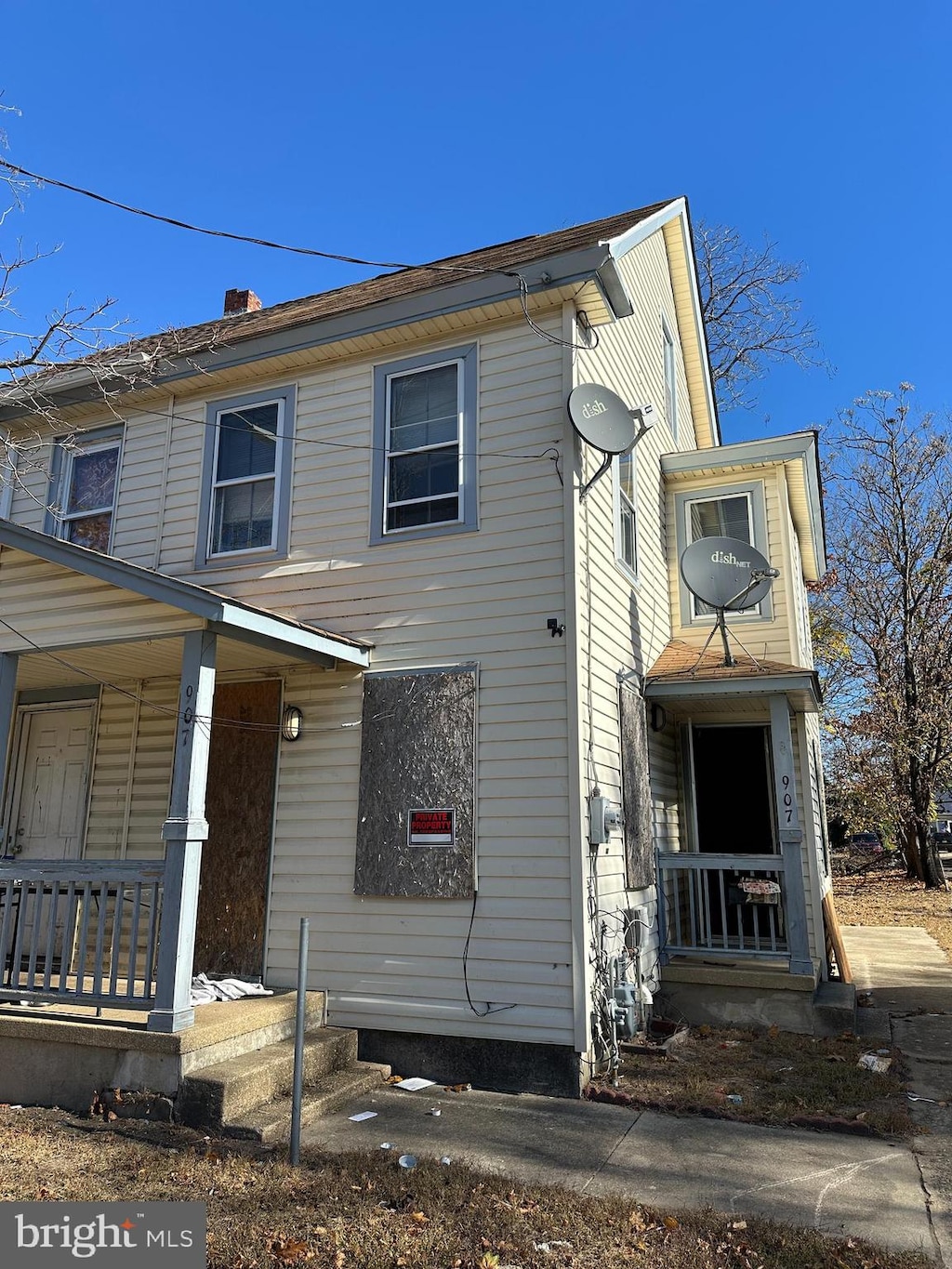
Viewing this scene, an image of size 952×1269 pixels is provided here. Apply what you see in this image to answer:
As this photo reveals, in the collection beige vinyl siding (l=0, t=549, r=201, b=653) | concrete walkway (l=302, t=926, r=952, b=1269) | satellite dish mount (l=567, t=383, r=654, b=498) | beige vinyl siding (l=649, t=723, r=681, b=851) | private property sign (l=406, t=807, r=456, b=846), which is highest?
satellite dish mount (l=567, t=383, r=654, b=498)

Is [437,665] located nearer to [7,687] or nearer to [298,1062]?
[298,1062]

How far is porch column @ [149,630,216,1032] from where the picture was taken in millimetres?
5629

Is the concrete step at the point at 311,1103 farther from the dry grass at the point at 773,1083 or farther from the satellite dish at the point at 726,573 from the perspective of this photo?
the satellite dish at the point at 726,573

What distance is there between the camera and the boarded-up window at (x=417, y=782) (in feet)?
22.3

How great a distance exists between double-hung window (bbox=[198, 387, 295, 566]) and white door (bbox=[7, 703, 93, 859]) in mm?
2273

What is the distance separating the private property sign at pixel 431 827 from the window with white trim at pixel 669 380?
712 cm

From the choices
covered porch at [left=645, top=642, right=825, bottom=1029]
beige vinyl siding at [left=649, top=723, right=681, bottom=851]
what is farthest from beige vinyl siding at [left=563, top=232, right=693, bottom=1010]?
covered porch at [left=645, top=642, right=825, bottom=1029]

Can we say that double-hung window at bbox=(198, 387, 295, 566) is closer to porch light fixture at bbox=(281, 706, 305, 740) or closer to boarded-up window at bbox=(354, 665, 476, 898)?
porch light fixture at bbox=(281, 706, 305, 740)

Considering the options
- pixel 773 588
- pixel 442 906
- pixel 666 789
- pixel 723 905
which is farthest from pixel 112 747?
pixel 773 588

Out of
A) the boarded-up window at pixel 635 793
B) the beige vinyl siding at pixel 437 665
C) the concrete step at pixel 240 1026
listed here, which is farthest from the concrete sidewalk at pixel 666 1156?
the boarded-up window at pixel 635 793

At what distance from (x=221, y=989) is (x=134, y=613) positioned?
9.78 ft

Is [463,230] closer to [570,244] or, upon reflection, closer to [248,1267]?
[570,244]

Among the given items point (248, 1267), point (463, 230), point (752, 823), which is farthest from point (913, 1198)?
point (463, 230)

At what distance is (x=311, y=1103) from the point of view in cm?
562
